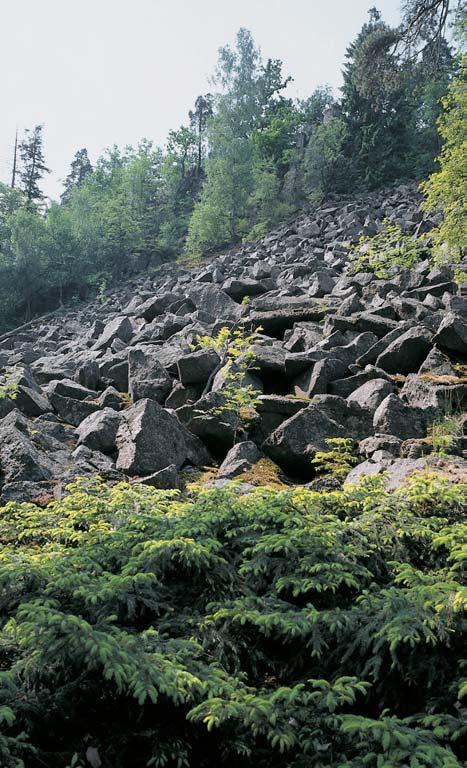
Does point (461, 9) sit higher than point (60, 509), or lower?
higher

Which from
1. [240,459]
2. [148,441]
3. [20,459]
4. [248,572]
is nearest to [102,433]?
[148,441]

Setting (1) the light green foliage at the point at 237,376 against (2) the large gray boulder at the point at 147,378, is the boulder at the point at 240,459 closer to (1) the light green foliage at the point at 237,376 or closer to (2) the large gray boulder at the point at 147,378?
(1) the light green foliage at the point at 237,376

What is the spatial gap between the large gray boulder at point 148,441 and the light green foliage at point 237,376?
0.81 metres

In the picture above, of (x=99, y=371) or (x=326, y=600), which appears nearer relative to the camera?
(x=326, y=600)

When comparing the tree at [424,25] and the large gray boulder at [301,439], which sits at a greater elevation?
the tree at [424,25]

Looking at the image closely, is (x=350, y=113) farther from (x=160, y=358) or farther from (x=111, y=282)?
(x=160, y=358)

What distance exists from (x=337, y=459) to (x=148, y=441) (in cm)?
240

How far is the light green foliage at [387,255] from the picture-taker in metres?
15.9

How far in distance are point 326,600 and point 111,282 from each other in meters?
36.0

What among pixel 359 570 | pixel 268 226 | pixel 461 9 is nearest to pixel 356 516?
pixel 359 570

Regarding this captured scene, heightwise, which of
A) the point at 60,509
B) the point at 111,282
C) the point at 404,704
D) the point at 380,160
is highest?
the point at 380,160

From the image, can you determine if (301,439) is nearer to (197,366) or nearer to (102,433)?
(102,433)

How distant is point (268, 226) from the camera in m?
37.3

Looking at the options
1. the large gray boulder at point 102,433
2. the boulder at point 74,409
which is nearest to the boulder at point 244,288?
the boulder at point 74,409
